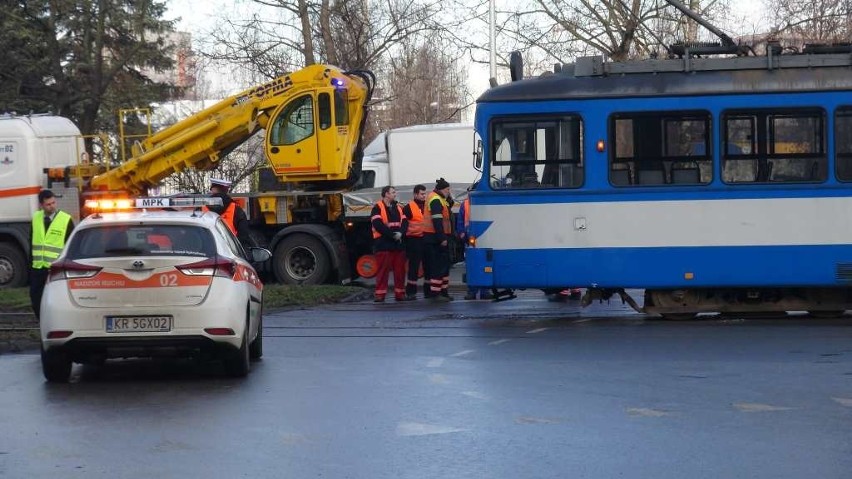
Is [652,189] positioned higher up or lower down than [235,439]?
higher up

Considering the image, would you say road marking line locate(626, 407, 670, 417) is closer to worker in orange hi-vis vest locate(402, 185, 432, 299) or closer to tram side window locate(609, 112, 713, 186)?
tram side window locate(609, 112, 713, 186)

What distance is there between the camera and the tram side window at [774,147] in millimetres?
15844

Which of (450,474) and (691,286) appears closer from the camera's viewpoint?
(450,474)

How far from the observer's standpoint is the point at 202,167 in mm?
25031

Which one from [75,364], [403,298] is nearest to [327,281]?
[403,298]

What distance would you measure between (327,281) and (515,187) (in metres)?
8.19

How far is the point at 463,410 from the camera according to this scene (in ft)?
31.2

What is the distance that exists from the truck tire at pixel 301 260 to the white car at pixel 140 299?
1212cm

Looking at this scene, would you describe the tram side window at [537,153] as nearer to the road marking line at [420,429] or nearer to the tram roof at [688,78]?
the tram roof at [688,78]

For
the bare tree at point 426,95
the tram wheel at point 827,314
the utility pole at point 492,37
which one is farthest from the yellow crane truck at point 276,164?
the bare tree at point 426,95

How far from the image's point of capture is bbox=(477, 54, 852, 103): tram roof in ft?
52.1

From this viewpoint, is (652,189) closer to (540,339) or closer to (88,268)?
(540,339)

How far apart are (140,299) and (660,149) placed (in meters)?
7.45

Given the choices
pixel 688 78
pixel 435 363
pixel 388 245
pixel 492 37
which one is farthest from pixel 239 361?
pixel 492 37
